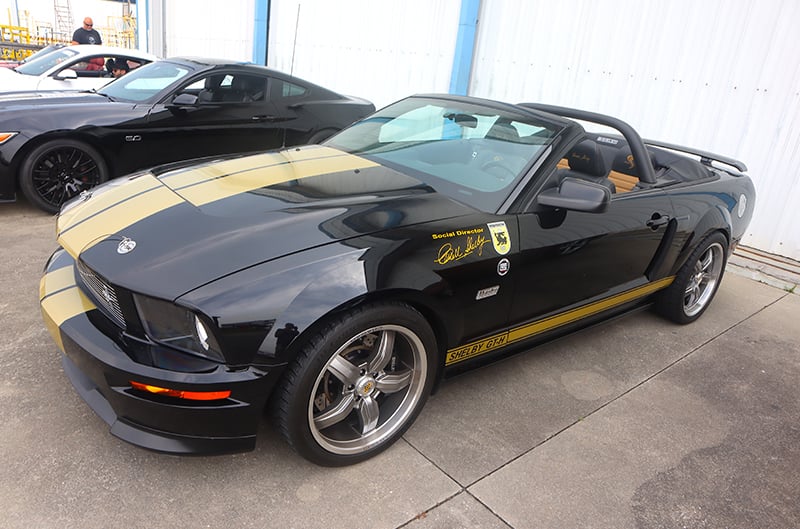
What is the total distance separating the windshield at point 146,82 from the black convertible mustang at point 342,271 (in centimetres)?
283

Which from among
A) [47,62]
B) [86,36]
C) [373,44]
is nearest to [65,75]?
[47,62]

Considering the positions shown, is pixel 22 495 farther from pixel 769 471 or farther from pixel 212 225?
pixel 769 471

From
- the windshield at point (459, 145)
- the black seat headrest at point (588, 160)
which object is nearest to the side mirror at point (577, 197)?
the windshield at point (459, 145)

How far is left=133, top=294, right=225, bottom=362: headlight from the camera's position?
6.37ft

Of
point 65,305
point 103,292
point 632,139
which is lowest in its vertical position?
point 65,305

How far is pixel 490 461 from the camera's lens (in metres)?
2.51

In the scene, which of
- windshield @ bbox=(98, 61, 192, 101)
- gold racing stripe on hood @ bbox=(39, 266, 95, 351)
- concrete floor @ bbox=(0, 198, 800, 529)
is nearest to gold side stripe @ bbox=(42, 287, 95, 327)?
gold racing stripe on hood @ bbox=(39, 266, 95, 351)

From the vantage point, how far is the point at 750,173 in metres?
5.71

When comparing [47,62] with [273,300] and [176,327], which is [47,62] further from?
[273,300]

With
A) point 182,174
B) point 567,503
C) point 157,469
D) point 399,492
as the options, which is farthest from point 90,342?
point 567,503

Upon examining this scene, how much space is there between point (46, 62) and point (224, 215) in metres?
6.63

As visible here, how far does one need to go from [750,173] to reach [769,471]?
3958mm

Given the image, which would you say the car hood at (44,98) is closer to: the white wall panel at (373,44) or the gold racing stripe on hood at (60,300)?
the gold racing stripe on hood at (60,300)

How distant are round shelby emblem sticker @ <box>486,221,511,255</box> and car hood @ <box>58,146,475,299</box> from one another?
130 millimetres
